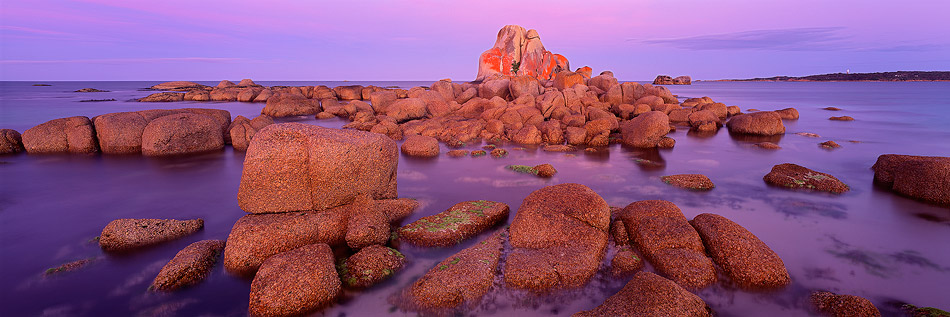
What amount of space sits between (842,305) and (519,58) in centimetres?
9546

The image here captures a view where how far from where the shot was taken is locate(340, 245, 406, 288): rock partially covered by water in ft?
21.5

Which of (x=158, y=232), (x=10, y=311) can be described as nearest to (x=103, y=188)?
(x=158, y=232)

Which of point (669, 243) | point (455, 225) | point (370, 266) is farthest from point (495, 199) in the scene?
point (370, 266)

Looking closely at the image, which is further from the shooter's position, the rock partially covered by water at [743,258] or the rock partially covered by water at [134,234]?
the rock partially covered by water at [134,234]

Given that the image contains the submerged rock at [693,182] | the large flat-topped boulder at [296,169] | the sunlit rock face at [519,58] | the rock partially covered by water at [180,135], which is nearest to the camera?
the large flat-topped boulder at [296,169]

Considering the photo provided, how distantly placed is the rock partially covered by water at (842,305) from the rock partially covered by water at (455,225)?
18.2 feet

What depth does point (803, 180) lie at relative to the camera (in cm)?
1221

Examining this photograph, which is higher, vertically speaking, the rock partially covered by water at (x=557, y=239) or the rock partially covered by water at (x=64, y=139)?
the rock partially covered by water at (x=64, y=139)

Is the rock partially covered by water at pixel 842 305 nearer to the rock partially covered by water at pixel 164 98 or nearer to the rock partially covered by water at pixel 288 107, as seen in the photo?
the rock partially covered by water at pixel 288 107

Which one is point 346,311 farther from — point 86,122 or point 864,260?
point 86,122

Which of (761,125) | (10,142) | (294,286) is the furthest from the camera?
(761,125)

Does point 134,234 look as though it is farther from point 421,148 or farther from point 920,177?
point 920,177

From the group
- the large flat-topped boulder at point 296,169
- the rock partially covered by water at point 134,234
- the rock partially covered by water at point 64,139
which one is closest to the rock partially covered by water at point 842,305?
the large flat-topped boulder at point 296,169

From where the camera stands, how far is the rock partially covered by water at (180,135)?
16172 mm
